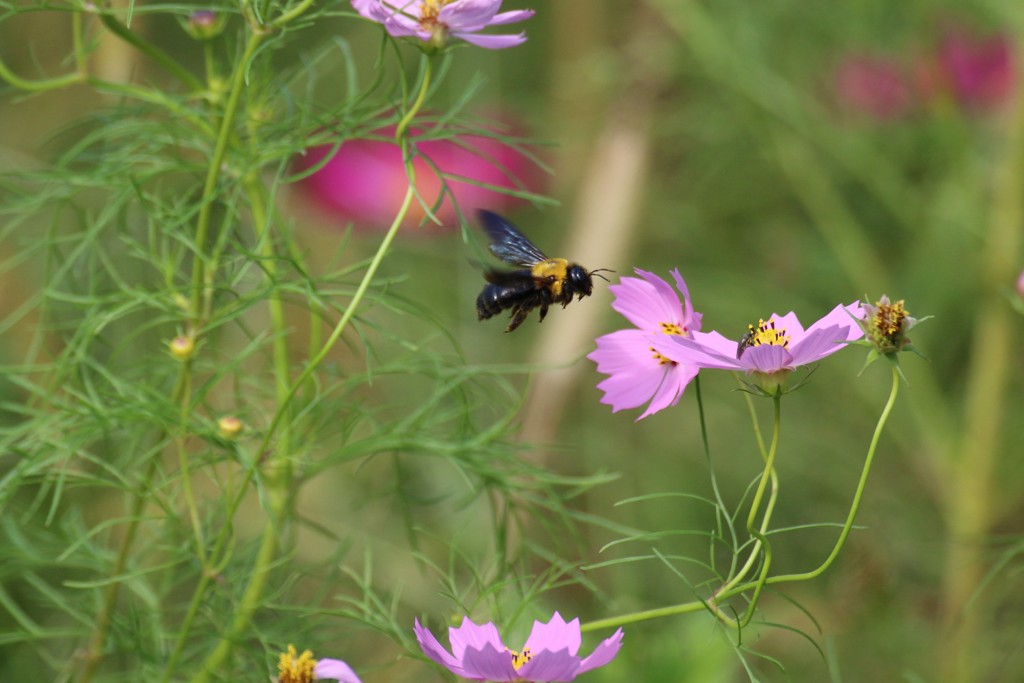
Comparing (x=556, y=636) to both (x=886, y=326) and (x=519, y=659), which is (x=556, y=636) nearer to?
(x=519, y=659)

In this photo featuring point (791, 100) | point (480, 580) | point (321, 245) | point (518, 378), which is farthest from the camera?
point (321, 245)

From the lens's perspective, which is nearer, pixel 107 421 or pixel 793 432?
pixel 107 421

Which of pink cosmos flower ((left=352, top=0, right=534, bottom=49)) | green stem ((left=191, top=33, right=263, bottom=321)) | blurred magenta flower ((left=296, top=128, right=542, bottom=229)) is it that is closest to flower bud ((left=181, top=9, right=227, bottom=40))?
green stem ((left=191, top=33, right=263, bottom=321))

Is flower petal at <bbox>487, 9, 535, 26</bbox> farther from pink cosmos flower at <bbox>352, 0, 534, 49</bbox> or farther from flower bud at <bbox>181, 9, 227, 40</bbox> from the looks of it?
flower bud at <bbox>181, 9, 227, 40</bbox>

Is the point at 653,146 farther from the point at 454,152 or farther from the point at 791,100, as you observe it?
the point at 454,152

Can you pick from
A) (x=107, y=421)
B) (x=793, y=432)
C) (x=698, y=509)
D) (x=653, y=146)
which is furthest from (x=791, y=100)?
(x=107, y=421)

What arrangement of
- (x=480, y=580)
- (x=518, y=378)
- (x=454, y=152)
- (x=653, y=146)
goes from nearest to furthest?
(x=480, y=580) → (x=653, y=146) → (x=518, y=378) → (x=454, y=152)

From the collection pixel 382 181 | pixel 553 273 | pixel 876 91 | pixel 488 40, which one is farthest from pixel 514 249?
pixel 382 181
